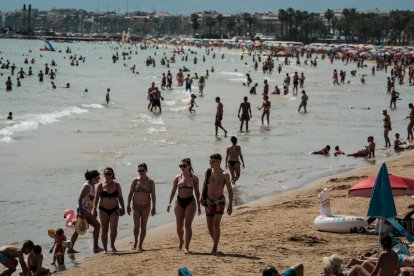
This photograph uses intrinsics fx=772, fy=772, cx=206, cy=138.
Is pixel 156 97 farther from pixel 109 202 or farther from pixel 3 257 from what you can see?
pixel 3 257

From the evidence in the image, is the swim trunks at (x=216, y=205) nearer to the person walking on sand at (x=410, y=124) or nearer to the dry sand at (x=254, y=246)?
the dry sand at (x=254, y=246)

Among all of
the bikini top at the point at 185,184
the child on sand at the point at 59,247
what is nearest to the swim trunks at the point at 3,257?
the child on sand at the point at 59,247

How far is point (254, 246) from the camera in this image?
31.7 ft

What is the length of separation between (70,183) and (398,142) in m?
9.57

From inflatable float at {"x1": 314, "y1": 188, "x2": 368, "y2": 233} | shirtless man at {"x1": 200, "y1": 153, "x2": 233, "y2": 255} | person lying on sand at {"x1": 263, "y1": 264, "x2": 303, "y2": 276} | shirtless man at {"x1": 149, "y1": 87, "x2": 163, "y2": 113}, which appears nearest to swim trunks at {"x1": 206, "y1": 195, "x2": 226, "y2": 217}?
shirtless man at {"x1": 200, "y1": 153, "x2": 233, "y2": 255}

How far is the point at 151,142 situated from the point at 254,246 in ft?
45.6

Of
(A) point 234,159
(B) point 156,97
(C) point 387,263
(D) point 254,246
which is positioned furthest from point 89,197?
(B) point 156,97

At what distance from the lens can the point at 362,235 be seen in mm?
10180

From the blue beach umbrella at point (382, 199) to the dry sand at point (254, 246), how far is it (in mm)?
638

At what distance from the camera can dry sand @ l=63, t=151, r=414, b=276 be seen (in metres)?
8.72

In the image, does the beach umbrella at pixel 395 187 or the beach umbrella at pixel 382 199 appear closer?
the beach umbrella at pixel 382 199

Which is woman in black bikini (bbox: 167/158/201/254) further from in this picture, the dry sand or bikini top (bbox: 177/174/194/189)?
the dry sand

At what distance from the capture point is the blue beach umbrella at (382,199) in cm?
869

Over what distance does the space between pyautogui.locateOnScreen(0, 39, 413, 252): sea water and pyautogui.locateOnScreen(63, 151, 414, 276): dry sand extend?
1.43 metres
